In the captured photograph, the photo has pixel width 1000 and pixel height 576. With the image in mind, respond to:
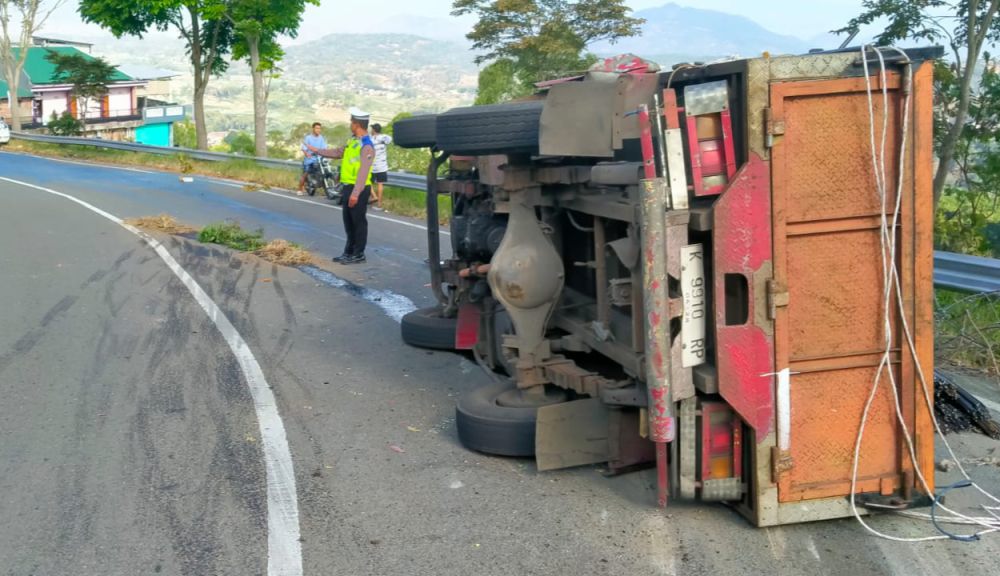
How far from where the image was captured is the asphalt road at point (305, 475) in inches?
183

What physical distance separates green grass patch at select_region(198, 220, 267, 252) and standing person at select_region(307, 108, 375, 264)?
4.29 ft

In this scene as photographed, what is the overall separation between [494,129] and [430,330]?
114 inches

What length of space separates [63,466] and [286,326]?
A: 149 inches

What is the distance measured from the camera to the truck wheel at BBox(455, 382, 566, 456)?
5.92 metres

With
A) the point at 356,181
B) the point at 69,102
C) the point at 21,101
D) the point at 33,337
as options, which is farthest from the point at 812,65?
the point at 21,101

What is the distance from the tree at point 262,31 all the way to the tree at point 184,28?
207 cm

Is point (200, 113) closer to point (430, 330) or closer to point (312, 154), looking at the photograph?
point (312, 154)

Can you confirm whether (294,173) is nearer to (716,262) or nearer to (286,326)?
(286,326)

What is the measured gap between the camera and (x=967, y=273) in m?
8.35

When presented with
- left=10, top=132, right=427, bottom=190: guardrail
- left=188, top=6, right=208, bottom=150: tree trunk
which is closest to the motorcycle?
left=10, top=132, right=427, bottom=190: guardrail

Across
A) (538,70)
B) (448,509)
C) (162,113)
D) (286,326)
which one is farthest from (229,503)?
(162,113)

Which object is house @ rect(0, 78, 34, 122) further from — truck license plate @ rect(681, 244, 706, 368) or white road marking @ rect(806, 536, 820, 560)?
white road marking @ rect(806, 536, 820, 560)

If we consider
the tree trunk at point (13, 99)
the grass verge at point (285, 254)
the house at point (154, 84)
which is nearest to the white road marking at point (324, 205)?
the grass verge at point (285, 254)

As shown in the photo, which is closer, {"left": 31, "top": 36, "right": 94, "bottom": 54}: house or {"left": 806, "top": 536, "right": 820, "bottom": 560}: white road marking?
{"left": 806, "top": 536, "right": 820, "bottom": 560}: white road marking
